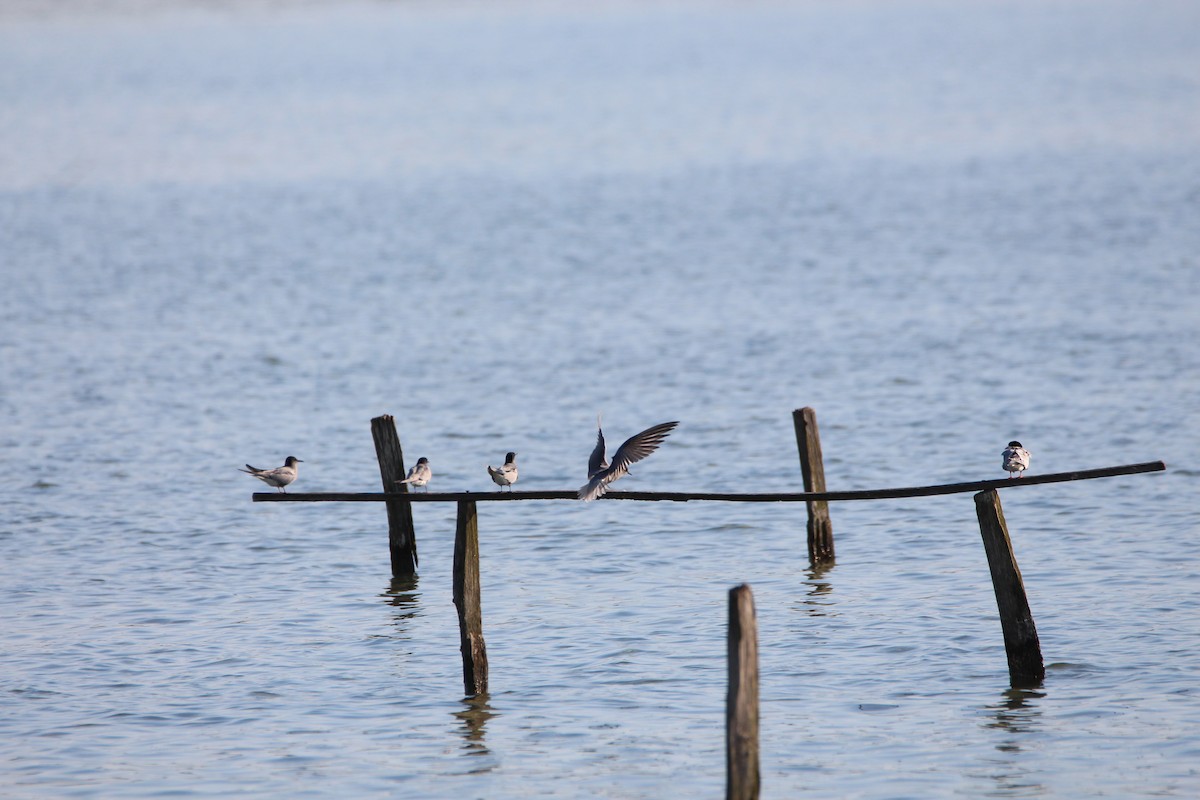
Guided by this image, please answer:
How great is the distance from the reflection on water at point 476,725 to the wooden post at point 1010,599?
4648mm

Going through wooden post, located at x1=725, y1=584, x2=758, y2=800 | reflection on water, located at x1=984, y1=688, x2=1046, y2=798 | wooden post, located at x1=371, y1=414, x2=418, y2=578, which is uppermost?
wooden post, located at x1=371, y1=414, x2=418, y2=578

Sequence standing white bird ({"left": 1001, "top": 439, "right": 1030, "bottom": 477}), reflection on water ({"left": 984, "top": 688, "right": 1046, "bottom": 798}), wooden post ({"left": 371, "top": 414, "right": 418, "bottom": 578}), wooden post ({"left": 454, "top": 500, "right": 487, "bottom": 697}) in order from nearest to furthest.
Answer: reflection on water ({"left": 984, "top": 688, "right": 1046, "bottom": 798}) → wooden post ({"left": 454, "top": 500, "right": 487, "bottom": 697}) → standing white bird ({"left": 1001, "top": 439, "right": 1030, "bottom": 477}) → wooden post ({"left": 371, "top": 414, "right": 418, "bottom": 578})

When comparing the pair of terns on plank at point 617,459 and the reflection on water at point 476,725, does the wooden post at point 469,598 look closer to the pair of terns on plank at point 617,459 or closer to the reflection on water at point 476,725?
the reflection on water at point 476,725

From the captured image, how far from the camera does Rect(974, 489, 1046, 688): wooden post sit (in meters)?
12.7

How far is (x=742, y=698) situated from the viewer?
31.8 feet

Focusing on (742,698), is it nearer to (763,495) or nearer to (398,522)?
(763,495)

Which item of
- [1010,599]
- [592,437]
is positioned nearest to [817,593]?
[1010,599]

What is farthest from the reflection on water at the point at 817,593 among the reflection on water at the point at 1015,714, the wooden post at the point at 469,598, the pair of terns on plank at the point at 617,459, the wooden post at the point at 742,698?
the wooden post at the point at 742,698

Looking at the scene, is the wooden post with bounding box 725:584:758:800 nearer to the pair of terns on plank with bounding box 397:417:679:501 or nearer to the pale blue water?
the pale blue water

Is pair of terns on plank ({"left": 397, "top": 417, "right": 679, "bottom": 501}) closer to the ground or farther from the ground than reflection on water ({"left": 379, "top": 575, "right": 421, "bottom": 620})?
farther from the ground

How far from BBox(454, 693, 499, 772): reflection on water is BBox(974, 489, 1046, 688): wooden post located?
4.65 meters

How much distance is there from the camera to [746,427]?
25.4 metres

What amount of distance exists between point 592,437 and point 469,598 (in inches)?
456

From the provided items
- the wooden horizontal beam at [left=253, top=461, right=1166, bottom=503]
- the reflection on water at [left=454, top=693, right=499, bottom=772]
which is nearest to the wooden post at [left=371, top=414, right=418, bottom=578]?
the wooden horizontal beam at [left=253, top=461, right=1166, bottom=503]
